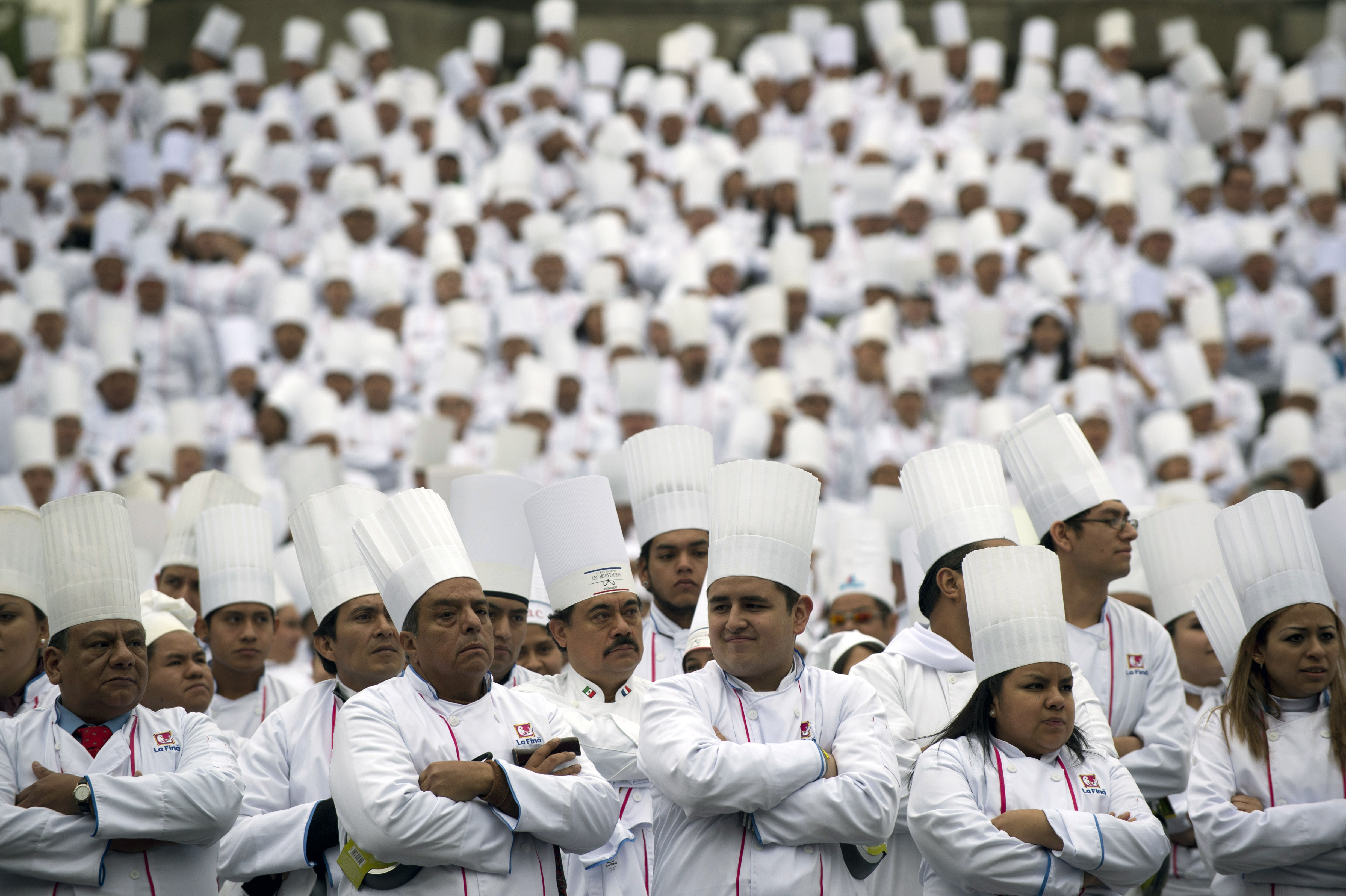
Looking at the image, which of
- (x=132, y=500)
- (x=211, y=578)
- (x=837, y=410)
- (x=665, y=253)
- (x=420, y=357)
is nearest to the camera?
(x=211, y=578)

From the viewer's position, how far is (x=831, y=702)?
3.56m

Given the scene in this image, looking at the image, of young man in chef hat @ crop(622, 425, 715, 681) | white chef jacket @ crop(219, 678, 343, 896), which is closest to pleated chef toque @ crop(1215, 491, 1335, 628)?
young man in chef hat @ crop(622, 425, 715, 681)

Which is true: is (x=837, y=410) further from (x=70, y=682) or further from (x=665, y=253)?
(x=70, y=682)

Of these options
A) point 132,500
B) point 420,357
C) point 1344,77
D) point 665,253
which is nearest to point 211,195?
point 420,357

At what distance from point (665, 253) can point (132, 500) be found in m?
6.96

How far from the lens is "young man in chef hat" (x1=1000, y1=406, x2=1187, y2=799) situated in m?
4.29

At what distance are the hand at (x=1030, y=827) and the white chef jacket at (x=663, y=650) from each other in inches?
57.1

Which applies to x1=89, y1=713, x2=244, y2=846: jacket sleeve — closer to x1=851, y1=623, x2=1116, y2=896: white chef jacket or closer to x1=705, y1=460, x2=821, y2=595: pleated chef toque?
x1=705, y1=460, x2=821, y2=595: pleated chef toque

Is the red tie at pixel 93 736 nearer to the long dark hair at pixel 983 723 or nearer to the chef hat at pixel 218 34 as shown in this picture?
the long dark hair at pixel 983 723

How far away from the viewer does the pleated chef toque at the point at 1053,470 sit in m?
4.46

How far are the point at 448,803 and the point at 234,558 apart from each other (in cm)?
203

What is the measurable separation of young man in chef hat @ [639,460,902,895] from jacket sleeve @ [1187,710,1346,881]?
811 millimetres

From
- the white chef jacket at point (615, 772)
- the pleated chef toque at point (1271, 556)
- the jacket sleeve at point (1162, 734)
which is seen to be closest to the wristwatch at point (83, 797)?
the white chef jacket at point (615, 772)

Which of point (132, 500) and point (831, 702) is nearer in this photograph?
point (831, 702)
